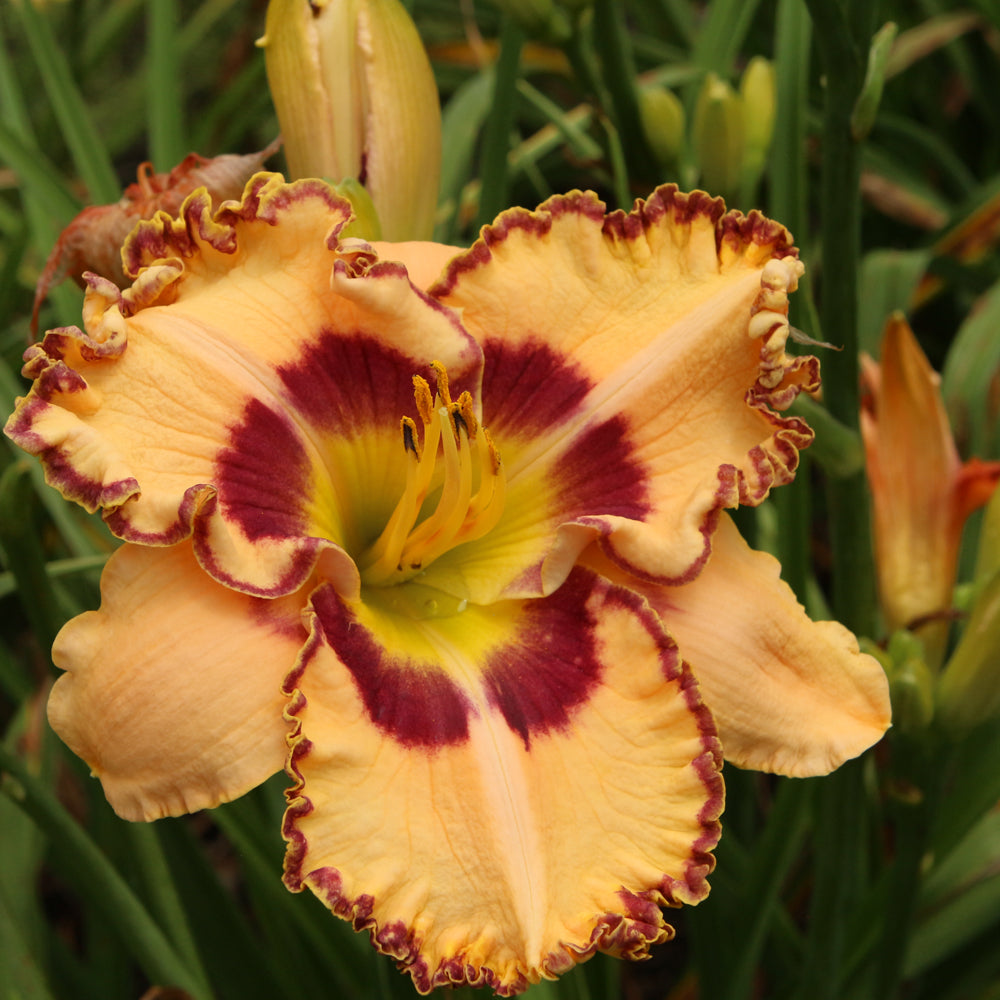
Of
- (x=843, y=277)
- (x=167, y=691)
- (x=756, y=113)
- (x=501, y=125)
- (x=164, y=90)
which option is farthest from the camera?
(x=164, y=90)

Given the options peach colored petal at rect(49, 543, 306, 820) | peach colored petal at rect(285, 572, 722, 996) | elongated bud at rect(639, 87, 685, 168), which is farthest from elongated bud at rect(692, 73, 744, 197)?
peach colored petal at rect(49, 543, 306, 820)

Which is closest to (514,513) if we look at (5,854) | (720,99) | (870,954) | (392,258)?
(392,258)

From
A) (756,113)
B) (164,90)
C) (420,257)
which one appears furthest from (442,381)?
(164,90)

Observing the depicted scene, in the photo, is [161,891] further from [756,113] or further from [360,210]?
[756,113]

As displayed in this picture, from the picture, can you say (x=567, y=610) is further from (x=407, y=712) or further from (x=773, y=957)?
(x=773, y=957)

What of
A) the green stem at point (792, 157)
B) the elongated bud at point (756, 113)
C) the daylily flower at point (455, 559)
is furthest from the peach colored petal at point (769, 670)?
the elongated bud at point (756, 113)

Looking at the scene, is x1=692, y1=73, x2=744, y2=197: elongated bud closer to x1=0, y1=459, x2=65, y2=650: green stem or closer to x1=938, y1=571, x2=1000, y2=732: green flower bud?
x1=938, y1=571, x2=1000, y2=732: green flower bud
